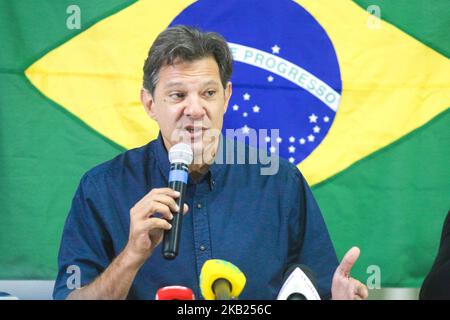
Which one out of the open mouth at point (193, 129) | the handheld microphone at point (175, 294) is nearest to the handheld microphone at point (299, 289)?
the handheld microphone at point (175, 294)

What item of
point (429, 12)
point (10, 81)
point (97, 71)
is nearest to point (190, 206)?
point (97, 71)

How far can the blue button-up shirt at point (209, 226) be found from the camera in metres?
2.39

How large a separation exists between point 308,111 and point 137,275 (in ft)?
2.69

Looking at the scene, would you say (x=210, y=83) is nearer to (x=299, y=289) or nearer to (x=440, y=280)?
(x=299, y=289)

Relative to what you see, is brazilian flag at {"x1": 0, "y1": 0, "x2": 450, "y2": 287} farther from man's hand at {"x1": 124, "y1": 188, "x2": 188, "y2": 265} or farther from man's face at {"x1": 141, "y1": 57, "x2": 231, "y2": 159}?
man's hand at {"x1": 124, "y1": 188, "x2": 188, "y2": 265}

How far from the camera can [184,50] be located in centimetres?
247

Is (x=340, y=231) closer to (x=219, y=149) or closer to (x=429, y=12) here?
(x=219, y=149)

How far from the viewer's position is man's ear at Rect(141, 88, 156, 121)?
2545 mm

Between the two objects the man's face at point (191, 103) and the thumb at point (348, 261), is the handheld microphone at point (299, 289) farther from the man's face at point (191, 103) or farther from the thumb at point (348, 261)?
the man's face at point (191, 103)

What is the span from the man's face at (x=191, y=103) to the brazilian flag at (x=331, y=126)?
14 cm

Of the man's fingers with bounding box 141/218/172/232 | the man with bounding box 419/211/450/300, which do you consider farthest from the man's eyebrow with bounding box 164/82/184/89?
the man with bounding box 419/211/450/300

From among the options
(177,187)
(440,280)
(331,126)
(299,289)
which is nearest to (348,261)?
(299,289)
